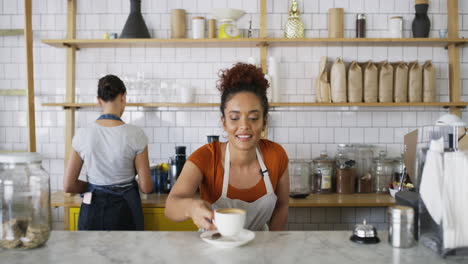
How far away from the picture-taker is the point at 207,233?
149 centimetres

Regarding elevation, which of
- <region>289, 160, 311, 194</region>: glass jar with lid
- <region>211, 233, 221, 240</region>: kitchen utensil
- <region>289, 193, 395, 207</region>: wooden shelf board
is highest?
<region>211, 233, 221, 240</region>: kitchen utensil

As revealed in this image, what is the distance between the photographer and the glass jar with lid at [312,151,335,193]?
3.68 metres

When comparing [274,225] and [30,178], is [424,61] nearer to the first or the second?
[274,225]

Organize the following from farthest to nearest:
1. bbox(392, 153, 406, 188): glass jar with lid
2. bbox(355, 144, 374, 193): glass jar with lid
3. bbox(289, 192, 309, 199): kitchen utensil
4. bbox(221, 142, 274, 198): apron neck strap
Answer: bbox(355, 144, 374, 193): glass jar with lid < bbox(392, 153, 406, 188): glass jar with lid < bbox(289, 192, 309, 199): kitchen utensil < bbox(221, 142, 274, 198): apron neck strap

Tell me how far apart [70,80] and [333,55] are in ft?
7.88

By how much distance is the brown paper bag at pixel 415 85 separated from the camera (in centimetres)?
375

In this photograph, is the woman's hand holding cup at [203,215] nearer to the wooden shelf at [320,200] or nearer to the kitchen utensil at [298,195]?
the wooden shelf at [320,200]

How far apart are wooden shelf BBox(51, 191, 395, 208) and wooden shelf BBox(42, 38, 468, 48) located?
1322 millimetres

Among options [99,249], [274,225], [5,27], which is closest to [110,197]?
[274,225]

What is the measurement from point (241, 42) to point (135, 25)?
3.08 feet

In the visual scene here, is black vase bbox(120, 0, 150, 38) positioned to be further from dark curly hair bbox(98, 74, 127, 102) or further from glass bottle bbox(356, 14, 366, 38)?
glass bottle bbox(356, 14, 366, 38)

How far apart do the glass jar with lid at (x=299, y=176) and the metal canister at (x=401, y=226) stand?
233 cm

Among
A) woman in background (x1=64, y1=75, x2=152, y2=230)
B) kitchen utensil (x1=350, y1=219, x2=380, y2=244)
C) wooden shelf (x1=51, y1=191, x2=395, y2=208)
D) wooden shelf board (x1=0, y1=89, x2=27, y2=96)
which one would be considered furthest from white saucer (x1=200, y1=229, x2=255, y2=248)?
wooden shelf board (x1=0, y1=89, x2=27, y2=96)

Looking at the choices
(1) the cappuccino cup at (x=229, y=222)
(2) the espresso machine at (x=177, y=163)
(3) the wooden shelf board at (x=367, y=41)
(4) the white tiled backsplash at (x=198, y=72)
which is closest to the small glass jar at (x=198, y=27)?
(4) the white tiled backsplash at (x=198, y=72)
